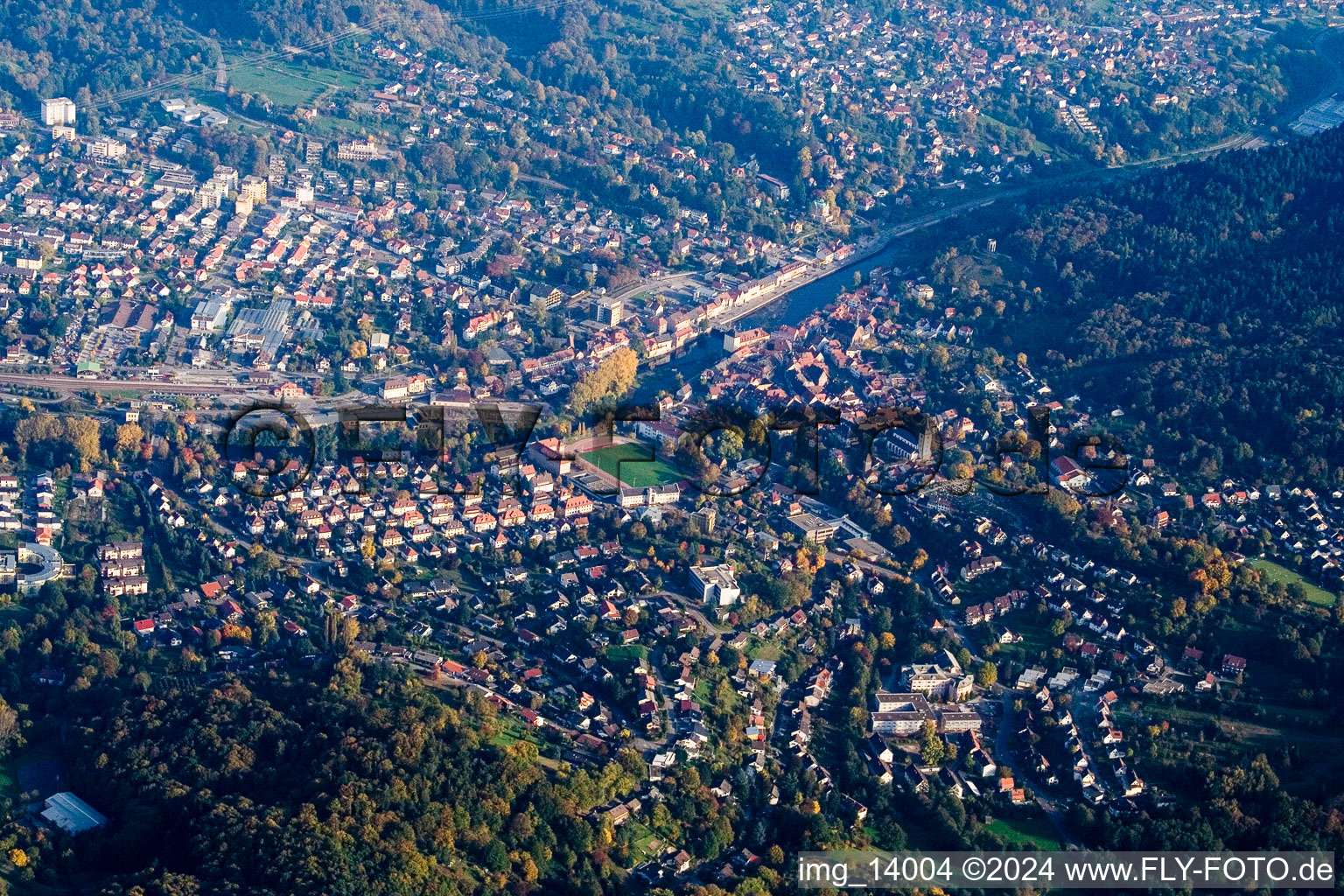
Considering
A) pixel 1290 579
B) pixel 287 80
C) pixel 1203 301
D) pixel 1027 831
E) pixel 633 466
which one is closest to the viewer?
pixel 1027 831

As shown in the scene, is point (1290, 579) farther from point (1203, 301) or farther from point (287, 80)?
point (287, 80)

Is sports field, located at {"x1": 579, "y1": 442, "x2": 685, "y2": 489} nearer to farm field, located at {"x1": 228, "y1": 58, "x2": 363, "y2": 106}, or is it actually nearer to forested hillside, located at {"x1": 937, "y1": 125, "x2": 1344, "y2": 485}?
forested hillside, located at {"x1": 937, "y1": 125, "x2": 1344, "y2": 485}

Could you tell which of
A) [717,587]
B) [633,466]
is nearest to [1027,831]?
[717,587]

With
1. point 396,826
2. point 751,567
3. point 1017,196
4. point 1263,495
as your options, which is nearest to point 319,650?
point 396,826

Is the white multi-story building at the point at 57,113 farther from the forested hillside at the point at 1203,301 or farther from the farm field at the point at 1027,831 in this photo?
the farm field at the point at 1027,831

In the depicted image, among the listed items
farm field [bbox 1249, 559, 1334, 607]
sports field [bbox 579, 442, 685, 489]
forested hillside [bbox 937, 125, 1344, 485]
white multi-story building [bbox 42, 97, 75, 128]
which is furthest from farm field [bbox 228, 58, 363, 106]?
farm field [bbox 1249, 559, 1334, 607]

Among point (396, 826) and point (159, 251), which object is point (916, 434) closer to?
point (396, 826)
